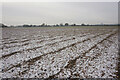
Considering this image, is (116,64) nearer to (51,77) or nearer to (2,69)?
(51,77)

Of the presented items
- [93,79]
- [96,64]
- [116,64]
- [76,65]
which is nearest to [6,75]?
[76,65]

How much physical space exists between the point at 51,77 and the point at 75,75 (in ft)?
5.13

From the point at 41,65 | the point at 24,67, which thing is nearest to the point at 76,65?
the point at 41,65

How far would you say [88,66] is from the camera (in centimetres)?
613

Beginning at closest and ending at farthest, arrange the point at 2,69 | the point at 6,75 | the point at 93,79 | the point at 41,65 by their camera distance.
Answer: the point at 93,79 < the point at 6,75 < the point at 2,69 < the point at 41,65

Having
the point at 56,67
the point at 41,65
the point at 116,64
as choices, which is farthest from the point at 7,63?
the point at 116,64

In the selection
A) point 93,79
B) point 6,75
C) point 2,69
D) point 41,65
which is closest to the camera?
point 93,79

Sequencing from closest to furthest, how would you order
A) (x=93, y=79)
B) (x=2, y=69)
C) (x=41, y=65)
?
1. (x=93, y=79)
2. (x=2, y=69)
3. (x=41, y=65)

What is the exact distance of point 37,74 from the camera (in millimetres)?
5234

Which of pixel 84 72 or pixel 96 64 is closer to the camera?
pixel 84 72

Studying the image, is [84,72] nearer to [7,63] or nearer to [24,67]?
[24,67]

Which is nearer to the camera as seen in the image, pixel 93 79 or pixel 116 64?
pixel 93 79

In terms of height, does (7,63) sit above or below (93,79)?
above

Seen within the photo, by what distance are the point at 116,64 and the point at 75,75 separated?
3736 millimetres
